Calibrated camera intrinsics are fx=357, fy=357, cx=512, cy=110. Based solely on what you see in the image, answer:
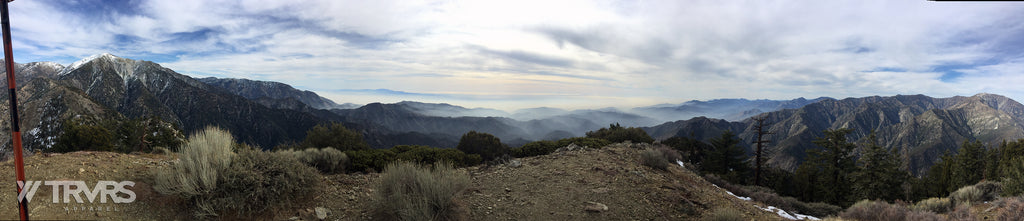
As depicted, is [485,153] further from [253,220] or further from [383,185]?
[253,220]

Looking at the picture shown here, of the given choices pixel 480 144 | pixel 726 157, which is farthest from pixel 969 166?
pixel 480 144

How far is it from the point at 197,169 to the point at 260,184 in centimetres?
85

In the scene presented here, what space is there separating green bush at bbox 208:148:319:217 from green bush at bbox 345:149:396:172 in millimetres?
3360

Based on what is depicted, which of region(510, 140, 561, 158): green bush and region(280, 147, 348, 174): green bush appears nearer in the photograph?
region(280, 147, 348, 174): green bush

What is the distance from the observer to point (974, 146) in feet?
83.9

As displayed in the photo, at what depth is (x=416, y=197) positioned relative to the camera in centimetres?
515

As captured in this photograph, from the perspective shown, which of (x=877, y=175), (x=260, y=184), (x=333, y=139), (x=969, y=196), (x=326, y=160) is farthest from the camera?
(x=877, y=175)

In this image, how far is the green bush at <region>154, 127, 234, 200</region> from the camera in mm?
4664

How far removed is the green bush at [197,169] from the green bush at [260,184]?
0.14 m

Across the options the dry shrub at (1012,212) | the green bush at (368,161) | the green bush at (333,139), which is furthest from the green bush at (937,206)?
the green bush at (333,139)

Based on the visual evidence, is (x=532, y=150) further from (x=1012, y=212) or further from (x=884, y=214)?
(x=1012, y=212)

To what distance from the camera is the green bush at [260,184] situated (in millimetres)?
4820

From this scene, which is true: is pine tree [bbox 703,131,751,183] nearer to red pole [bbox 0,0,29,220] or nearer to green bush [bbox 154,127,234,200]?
green bush [bbox 154,127,234,200]

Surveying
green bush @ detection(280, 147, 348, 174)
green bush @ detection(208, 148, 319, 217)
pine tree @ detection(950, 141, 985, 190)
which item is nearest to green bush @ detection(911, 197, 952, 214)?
green bush @ detection(208, 148, 319, 217)
